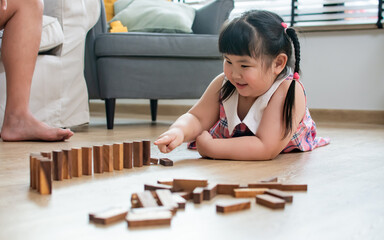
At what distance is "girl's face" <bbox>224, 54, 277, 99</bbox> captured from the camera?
1.24 metres

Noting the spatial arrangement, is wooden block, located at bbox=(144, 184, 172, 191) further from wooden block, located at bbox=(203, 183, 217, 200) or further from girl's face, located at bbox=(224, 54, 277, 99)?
girl's face, located at bbox=(224, 54, 277, 99)

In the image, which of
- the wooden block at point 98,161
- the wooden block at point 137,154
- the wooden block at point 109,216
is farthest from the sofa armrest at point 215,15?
the wooden block at point 109,216

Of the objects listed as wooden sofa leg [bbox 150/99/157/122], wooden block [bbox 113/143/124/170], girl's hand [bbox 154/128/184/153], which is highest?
wooden block [bbox 113/143/124/170]

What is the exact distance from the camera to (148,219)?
640 mm

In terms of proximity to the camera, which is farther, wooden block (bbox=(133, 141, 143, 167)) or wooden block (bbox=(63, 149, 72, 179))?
wooden block (bbox=(133, 141, 143, 167))

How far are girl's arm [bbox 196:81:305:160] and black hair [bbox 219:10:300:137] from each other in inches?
0.8

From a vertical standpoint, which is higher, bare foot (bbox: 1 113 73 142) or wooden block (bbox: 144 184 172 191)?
wooden block (bbox: 144 184 172 191)

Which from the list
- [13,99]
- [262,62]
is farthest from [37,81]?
[262,62]

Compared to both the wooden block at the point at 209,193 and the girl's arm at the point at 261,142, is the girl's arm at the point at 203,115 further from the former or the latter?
the wooden block at the point at 209,193

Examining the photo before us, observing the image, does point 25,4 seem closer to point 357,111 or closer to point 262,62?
point 262,62

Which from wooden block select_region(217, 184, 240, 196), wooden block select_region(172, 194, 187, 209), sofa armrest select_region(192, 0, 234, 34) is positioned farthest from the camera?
sofa armrest select_region(192, 0, 234, 34)

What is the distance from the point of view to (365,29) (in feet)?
9.51

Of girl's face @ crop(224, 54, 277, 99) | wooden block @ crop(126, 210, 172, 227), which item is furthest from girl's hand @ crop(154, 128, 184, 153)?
wooden block @ crop(126, 210, 172, 227)

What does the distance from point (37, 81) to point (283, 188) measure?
4.25ft
